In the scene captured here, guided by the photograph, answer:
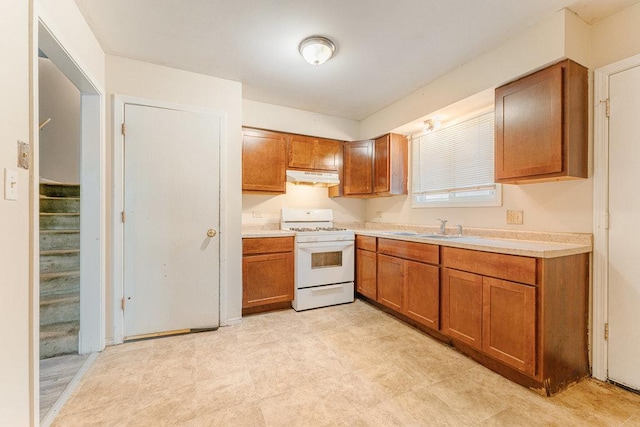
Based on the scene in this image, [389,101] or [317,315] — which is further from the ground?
[389,101]

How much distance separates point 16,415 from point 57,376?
0.95 meters

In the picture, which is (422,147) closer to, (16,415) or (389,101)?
(389,101)

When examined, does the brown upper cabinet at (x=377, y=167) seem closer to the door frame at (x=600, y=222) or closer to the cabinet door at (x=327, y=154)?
the cabinet door at (x=327, y=154)

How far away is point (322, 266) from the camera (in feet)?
10.5

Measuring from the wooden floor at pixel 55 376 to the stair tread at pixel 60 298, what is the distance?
0.45 m

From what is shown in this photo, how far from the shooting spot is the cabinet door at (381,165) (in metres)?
3.35

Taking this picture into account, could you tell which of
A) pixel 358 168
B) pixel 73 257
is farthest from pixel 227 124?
pixel 73 257

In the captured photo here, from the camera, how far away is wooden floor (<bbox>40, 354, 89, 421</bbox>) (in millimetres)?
1579

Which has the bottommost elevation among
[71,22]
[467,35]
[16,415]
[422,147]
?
[16,415]

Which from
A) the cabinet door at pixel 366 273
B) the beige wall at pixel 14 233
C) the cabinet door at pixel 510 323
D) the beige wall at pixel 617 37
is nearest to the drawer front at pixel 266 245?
the cabinet door at pixel 366 273

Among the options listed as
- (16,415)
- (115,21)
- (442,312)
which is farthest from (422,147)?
(16,415)

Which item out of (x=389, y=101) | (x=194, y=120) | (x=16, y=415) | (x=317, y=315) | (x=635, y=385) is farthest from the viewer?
(x=389, y=101)

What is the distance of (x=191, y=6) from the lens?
5.72ft

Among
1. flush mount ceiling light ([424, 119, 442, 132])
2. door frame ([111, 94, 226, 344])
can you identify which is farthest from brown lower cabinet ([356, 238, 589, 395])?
door frame ([111, 94, 226, 344])
